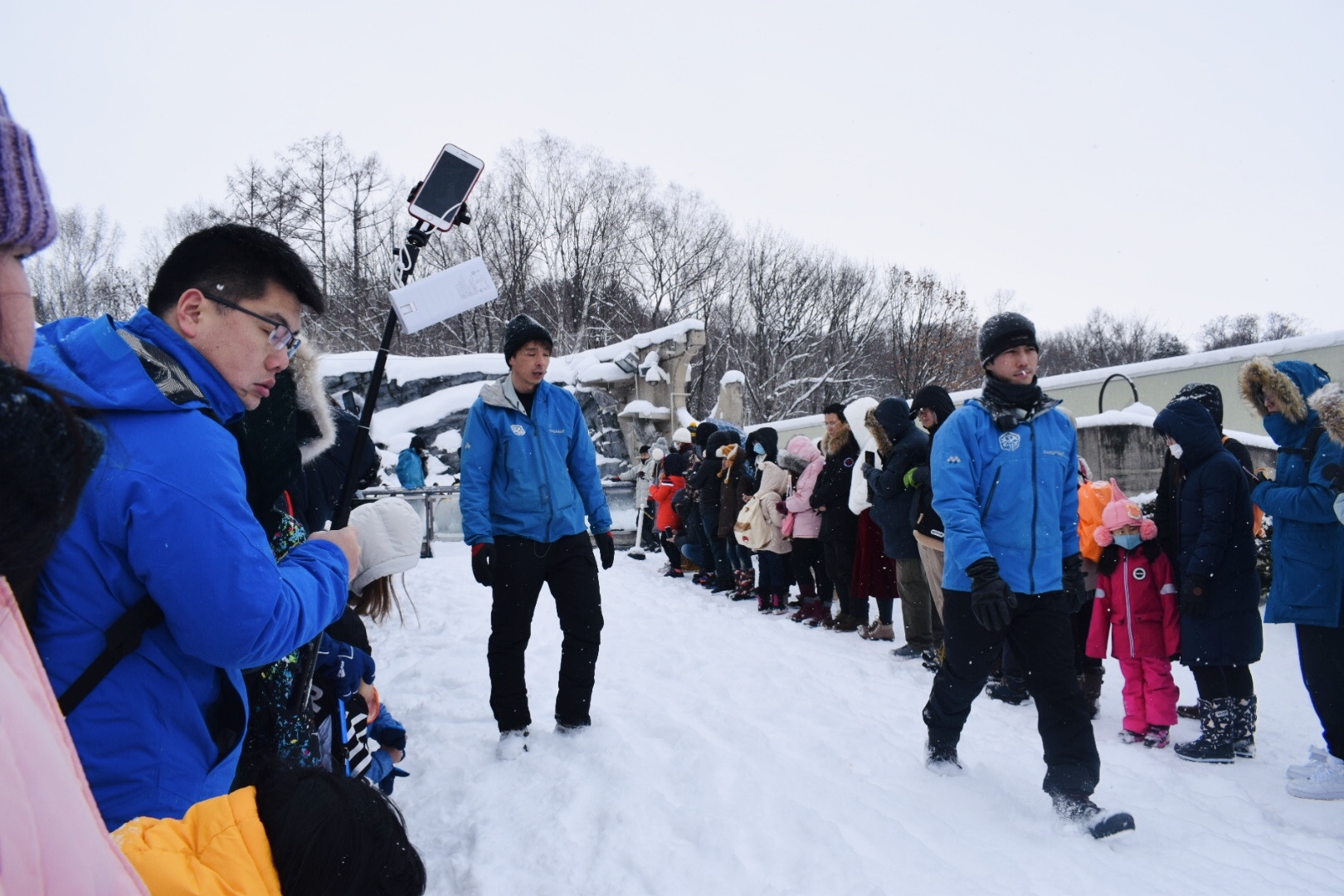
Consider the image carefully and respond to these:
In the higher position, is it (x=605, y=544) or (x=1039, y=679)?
(x=605, y=544)

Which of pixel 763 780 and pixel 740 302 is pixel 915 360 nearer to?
pixel 740 302

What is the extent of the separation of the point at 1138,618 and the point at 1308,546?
98 cm

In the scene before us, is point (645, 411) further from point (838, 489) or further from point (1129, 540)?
point (1129, 540)

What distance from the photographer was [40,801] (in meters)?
0.65

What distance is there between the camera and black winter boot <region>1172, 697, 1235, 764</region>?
405 cm

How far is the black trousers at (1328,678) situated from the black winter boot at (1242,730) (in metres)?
0.43

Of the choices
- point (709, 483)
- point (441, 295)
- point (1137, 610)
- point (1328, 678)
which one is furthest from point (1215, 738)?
point (709, 483)

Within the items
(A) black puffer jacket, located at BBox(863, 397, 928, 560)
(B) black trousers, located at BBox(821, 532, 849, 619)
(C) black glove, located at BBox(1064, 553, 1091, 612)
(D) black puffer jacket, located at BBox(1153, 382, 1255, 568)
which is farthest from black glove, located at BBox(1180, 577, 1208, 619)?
(B) black trousers, located at BBox(821, 532, 849, 619)

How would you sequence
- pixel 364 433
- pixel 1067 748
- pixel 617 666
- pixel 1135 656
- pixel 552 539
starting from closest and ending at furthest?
pixel 364 433 → pixel 1067 748 → pixel 552 539 → pixel 1135 656 → pixel 617 666

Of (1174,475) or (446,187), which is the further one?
(1174,475)

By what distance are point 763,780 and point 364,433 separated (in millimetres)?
2293

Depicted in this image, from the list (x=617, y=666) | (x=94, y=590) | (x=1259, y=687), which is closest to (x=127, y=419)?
(x=94, y=590)

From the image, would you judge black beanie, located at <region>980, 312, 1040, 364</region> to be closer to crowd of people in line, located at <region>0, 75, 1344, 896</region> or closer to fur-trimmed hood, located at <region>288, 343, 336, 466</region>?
crowd of people in line, located at <region>0, 75, 1344, 896</region>

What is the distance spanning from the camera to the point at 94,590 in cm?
141
